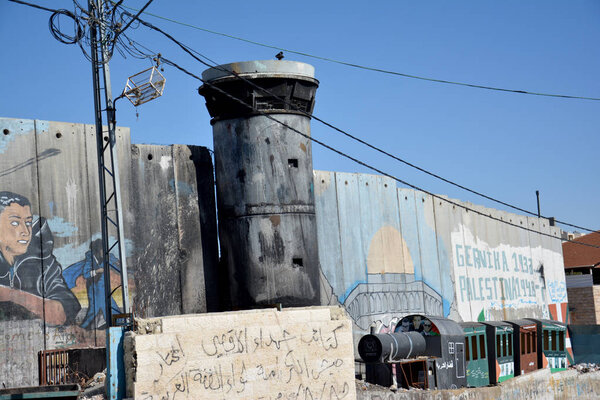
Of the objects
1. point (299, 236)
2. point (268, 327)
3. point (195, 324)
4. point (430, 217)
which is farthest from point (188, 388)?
point (430, 217)

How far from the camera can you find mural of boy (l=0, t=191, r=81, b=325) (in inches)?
609

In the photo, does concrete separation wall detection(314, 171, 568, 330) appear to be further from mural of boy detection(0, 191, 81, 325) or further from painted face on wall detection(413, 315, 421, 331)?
mural of boy detection(0, 191, 81, 325)

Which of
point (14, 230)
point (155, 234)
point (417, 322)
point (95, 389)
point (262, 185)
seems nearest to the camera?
point (95, 389)

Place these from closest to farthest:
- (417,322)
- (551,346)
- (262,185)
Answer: (262,185) < (417,322) < (551,346)

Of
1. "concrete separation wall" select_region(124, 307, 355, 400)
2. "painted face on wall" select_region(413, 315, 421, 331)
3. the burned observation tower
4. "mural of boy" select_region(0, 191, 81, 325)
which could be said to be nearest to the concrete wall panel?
the burned observation tower

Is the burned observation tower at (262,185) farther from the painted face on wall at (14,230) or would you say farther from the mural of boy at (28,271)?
the painted face on wall at (14,230)

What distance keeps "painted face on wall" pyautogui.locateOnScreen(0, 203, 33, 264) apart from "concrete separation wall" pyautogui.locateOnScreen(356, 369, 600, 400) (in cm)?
774

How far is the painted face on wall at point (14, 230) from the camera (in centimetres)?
1551

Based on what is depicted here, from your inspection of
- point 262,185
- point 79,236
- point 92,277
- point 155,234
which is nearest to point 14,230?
point 79,236

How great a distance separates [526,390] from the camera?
72.0ft

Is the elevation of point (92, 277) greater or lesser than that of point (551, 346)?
greater

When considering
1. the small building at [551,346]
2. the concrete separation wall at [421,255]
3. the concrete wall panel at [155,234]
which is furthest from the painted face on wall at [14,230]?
the small building at [551,346]

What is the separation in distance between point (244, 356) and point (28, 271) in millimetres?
5432

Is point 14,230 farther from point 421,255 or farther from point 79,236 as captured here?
point 421,255
